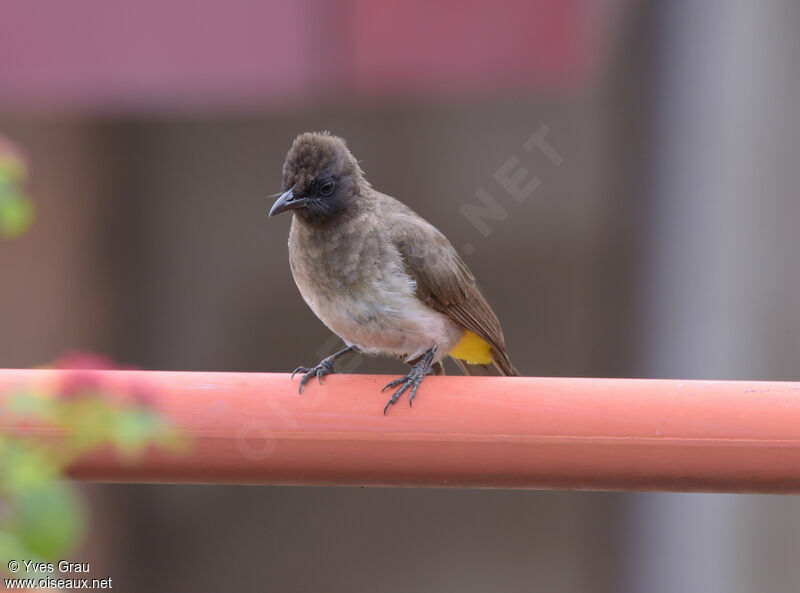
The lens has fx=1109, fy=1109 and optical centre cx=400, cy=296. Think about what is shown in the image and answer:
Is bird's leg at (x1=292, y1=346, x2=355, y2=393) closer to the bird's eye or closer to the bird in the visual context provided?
the bird

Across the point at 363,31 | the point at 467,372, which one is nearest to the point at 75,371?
the point at 467,372

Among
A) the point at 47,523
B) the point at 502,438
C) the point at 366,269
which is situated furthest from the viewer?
the point at 366,269

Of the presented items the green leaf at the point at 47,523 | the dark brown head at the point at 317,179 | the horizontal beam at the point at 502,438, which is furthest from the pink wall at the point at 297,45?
the green leaf at the point at 47,523

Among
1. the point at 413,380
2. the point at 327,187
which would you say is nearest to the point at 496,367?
the point at 327,187

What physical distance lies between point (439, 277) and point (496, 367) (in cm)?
44

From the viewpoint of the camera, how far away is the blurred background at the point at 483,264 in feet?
18.9

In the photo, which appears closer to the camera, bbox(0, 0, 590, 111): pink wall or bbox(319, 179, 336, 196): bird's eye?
bbox(319, 179, 336, 196): bird's eye

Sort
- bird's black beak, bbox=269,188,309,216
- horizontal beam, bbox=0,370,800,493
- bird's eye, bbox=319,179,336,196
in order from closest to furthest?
horizontal beam, bbox=0,370,800,493 < bird's black beak, bbox=269,188,309,216 < bird's eye, bbox=319,179,336,196

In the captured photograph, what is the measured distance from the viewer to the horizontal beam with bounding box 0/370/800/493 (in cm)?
176

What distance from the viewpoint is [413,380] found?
2.38 metres

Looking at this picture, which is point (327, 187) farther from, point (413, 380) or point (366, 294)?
point (413, 380)

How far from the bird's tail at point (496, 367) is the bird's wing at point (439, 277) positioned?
0.04 ft

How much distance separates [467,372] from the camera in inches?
141

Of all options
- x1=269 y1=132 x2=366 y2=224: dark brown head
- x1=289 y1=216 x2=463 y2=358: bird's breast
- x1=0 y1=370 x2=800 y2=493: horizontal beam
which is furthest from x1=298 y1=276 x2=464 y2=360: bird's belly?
x1=0 y1=370 x2=800 y2=493: horizontal beam
